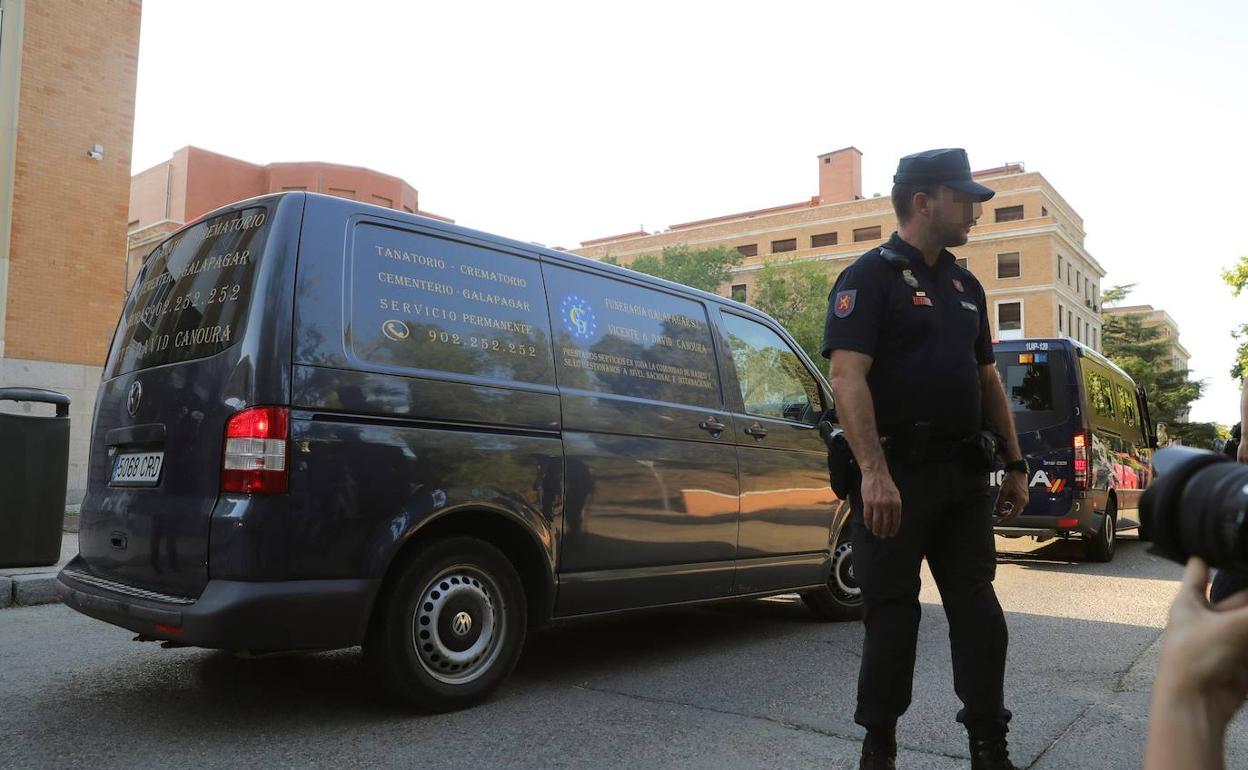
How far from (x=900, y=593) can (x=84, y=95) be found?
1541 cm

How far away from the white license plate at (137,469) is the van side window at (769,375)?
9.63 ft

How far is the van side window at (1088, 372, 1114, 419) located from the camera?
10492mm

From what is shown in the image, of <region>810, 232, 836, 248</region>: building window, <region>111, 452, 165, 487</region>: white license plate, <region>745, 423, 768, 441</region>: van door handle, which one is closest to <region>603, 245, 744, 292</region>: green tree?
<region>810, 232, 836, 248</region>: building window

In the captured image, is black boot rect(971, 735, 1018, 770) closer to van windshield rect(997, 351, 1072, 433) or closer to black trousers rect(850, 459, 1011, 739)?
black trousers rect(850, 459, 1011, 739)

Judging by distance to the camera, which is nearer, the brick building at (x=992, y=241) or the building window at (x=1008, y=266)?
the brick building at (x=992, y=241)

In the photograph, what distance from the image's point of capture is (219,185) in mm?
47031

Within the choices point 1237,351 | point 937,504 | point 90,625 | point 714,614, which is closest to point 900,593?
point 937,504

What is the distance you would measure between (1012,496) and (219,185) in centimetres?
4983

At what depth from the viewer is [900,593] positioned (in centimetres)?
286

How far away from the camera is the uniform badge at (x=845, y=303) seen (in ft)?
9.77

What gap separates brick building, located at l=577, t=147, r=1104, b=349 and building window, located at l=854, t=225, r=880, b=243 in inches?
2.6

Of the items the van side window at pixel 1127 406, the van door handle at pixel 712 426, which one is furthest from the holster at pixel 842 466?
the van side window at pixel 1127 406

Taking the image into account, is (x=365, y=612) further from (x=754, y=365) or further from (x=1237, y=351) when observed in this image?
(x=1237, y=351)

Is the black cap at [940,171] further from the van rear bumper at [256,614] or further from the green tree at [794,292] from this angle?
the green tree at [794,292]
